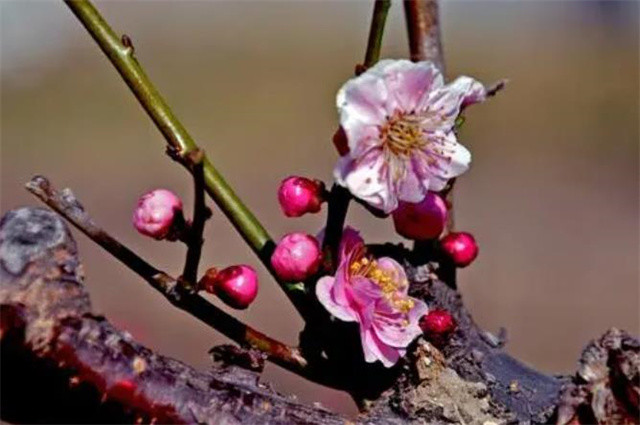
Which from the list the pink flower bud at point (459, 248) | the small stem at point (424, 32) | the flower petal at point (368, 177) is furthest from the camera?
the small stem at point (424, 32)

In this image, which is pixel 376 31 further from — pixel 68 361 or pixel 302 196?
pixel 68 361

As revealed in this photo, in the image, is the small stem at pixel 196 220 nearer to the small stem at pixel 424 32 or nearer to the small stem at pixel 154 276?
the small stem at pixel 154 276

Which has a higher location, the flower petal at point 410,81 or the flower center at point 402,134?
the flower petal at point 410,81

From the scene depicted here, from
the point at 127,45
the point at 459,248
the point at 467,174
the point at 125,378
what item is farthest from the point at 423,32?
the point at 467,174

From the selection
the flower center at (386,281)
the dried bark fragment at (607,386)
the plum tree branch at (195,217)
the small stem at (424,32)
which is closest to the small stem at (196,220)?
the plum tree branch at (195,217)

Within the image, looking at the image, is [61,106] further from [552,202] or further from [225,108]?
[552,202]

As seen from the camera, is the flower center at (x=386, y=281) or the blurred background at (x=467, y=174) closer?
the flower center at (x=386, y=281)

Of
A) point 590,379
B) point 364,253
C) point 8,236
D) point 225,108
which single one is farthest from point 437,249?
point 225,108
